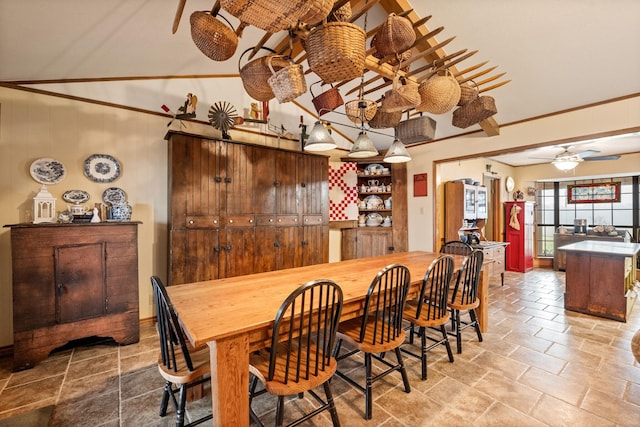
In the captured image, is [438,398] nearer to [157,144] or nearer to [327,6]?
[327,6]

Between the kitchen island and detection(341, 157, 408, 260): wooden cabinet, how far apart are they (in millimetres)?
2260

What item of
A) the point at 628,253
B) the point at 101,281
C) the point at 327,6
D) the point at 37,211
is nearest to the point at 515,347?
the point at 628,253

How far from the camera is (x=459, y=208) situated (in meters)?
4.89

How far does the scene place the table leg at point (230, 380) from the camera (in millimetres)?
1364

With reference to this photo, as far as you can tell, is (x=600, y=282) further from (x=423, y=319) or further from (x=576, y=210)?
(x=576, y=210)

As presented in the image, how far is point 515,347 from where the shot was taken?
2793 mm

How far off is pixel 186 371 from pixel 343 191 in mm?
3734

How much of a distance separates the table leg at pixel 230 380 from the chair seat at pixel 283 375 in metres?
0.13

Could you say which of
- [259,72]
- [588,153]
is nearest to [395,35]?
[259,72]

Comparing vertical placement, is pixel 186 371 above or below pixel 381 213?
below

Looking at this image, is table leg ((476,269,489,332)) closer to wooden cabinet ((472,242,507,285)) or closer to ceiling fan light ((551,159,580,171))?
wooden cabinet ((472,242,507,285))

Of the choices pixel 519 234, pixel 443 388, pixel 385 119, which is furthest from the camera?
pixel 519 234

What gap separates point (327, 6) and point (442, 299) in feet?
7.28

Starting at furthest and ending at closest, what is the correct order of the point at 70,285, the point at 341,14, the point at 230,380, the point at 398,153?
the point at 398,153 < the point at 70,285 < the point at 341,14 < the point at 230,380
